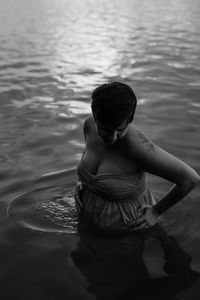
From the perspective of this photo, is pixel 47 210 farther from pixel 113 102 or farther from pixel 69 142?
pixel 69 142

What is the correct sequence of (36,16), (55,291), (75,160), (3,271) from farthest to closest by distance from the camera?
(36,16)
(75,160)
(3,271)
(55,291)

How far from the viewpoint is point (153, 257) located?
432cm

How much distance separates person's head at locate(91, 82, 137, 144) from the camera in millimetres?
3371

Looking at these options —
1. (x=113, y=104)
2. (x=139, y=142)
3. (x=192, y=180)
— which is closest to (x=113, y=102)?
(x=113, y=104)

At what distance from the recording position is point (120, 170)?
4.09m

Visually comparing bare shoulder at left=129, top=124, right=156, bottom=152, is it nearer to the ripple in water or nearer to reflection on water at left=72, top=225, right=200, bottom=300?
reflection on water at left=72, top=225, right=200, bottom=300

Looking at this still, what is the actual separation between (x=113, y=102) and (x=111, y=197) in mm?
1189

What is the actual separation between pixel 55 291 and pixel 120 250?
2.72 feet

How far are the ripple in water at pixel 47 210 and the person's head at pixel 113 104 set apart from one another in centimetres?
166

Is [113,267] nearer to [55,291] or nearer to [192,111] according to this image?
[55,291]

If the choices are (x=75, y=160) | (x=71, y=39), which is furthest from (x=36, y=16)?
(x=75, y=160)

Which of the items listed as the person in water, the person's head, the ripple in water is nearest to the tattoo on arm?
the person in water

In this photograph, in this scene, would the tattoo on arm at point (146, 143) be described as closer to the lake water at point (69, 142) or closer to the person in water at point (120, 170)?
the person in water at point (120, 170)

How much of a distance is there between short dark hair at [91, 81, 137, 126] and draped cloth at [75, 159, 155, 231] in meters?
0.80
